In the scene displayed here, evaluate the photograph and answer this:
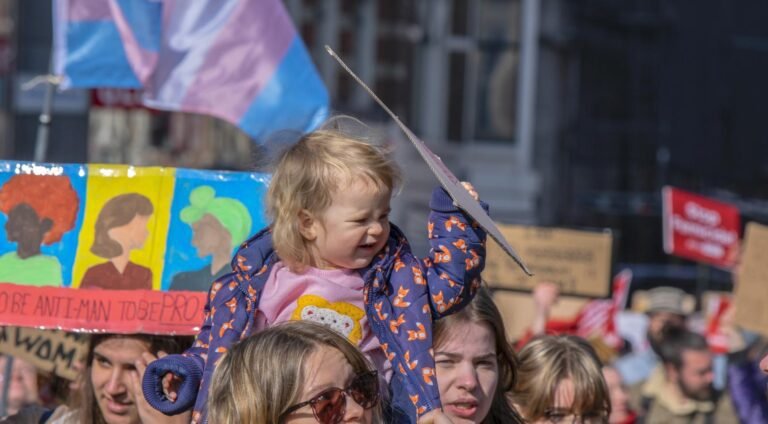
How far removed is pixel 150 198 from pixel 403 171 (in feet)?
3.31

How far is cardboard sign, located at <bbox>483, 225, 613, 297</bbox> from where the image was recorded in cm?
823

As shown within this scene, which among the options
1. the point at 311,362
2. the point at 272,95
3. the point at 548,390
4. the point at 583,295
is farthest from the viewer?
the point at 583,295

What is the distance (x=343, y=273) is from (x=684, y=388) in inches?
244

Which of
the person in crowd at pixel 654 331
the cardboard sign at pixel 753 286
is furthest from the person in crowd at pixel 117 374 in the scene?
the person in crowd at pixel 654 331

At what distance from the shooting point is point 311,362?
10.4ft

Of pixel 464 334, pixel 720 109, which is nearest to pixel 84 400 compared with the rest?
pixel 464 334

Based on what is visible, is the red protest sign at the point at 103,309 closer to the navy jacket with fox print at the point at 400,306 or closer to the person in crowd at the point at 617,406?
the navy jacket with fox print at the point at 400,306

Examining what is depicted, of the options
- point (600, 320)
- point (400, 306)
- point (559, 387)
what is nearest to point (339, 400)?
point (400, 306)

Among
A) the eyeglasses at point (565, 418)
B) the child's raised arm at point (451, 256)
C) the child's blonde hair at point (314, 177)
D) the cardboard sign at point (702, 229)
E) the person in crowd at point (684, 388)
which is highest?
the cardboard sign at point (702, 229)

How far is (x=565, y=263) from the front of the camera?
27.7ft

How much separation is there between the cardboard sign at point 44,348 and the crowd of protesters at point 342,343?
59cm

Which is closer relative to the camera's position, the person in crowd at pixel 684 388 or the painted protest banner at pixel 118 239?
the painted protest banner at pixel 118 239

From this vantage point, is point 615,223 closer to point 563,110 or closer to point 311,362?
point 563,110

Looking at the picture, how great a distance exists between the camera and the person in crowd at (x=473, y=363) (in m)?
4.19
